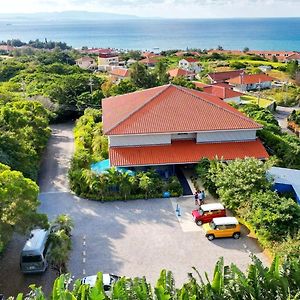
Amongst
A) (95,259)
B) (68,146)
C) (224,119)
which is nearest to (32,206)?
(95,259)

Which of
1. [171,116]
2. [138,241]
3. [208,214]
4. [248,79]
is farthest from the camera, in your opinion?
[248,79]

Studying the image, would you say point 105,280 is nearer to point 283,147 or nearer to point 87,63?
point 283,147

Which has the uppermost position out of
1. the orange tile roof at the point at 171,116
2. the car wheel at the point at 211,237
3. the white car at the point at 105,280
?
the orange tile roof at the point at 171,116

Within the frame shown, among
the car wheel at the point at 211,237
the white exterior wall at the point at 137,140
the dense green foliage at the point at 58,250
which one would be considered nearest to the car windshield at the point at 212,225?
the car wheel at the point at 211,237

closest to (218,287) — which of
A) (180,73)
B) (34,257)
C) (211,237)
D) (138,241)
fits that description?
(211,237)

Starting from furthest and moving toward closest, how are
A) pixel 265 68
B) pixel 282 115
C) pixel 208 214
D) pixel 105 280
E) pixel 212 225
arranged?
pixel 265 68 → pixel 282 115 → pixel 208 214 → pixel 212 225 → pixel 105 280

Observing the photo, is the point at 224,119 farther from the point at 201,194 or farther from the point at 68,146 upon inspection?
the point at 68,146

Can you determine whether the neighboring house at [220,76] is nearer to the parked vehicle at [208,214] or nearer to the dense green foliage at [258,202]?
the dense green foliage at [258,202]
